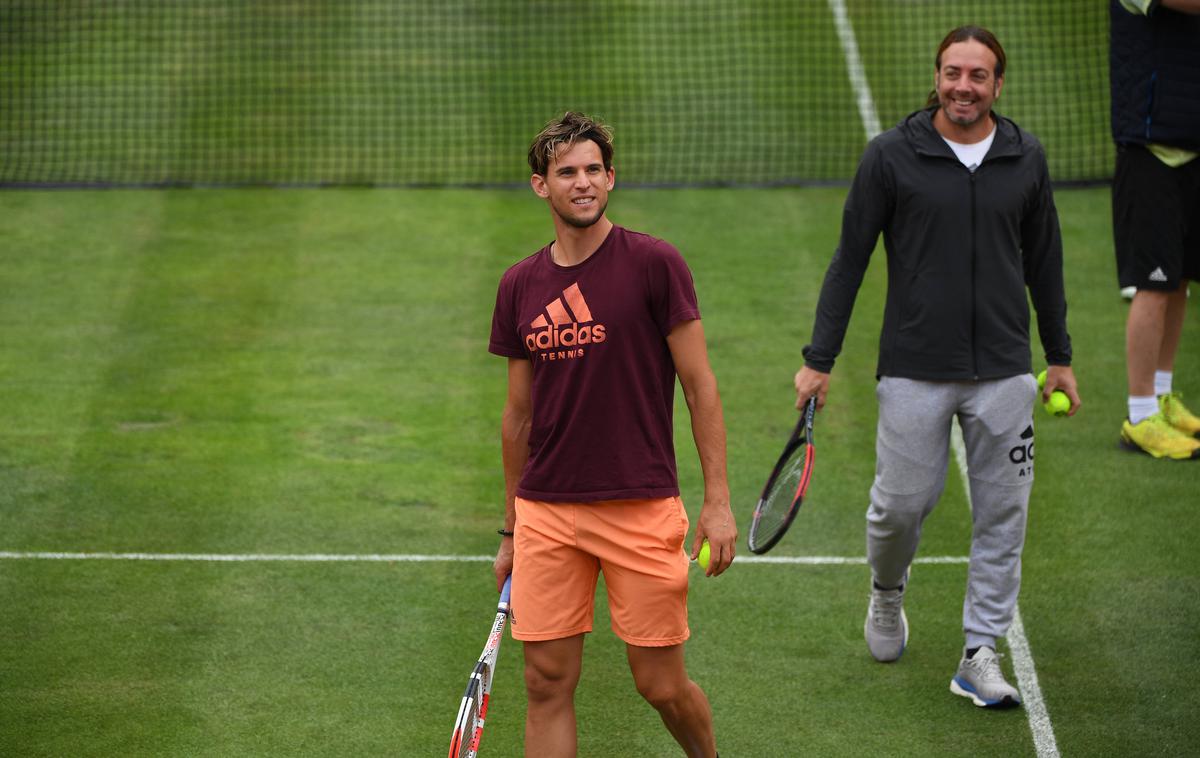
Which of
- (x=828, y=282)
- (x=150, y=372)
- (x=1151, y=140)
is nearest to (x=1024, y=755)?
(x=828, y=282)

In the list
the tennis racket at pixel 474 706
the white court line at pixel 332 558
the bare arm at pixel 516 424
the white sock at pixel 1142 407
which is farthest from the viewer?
the white sock at pixel 1142 407

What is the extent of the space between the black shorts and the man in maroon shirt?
13.8ft

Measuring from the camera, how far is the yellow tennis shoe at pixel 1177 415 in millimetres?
8562

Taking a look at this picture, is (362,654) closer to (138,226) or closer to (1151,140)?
(1151,140)

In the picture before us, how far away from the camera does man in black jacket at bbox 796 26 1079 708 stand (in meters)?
5.69

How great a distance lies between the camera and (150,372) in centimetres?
979

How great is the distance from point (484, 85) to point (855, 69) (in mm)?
3665

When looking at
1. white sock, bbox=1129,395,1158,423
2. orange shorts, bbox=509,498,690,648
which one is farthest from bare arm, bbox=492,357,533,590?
white sock, bbox=1129,395,1158,423

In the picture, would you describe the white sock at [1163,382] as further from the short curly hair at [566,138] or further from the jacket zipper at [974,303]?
the short curly hair at [566,138]

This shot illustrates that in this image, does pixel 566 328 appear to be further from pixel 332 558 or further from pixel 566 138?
pixel 332 558

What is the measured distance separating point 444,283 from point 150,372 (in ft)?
7.78

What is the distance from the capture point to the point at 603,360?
4.80m

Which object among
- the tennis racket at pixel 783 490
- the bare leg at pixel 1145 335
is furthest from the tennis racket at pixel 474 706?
the bare leg at pixel 1145 335

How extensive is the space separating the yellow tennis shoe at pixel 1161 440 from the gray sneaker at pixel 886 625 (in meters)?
2.72
